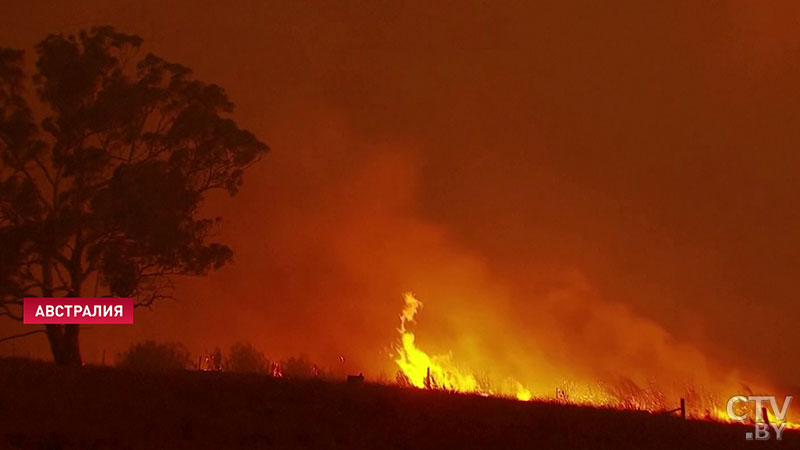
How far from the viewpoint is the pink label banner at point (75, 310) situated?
105 ft

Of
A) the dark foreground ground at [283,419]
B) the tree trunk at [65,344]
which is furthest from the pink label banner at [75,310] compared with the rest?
the dark foreground ground at [283,419]

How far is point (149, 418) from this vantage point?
2088cm

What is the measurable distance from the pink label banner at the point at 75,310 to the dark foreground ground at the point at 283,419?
5354mm

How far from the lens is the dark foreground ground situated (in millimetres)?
19859

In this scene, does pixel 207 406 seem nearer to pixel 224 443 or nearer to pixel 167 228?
pixel 224 443

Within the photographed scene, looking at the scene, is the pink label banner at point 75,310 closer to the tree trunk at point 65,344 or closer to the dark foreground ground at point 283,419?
the tree trunk at point 65,344

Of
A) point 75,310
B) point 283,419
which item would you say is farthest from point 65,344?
point 283,419

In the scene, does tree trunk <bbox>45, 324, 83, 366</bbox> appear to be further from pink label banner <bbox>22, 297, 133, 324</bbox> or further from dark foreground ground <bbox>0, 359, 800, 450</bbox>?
dark foreground ground <bbox>0, 359, 800, 450</bbox>

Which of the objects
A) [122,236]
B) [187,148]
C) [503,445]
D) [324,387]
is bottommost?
[503,445]

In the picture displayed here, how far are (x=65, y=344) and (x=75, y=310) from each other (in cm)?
116

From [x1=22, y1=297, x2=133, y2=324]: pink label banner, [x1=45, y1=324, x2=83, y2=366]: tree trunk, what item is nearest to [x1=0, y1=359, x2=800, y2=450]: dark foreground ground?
[x1=45, y1=324, x2=83, y2=366]: tree trunk

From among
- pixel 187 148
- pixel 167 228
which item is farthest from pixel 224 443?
pixel 187 148

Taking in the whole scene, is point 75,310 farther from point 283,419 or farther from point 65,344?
point 283,419

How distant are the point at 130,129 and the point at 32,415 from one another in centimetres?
1662
